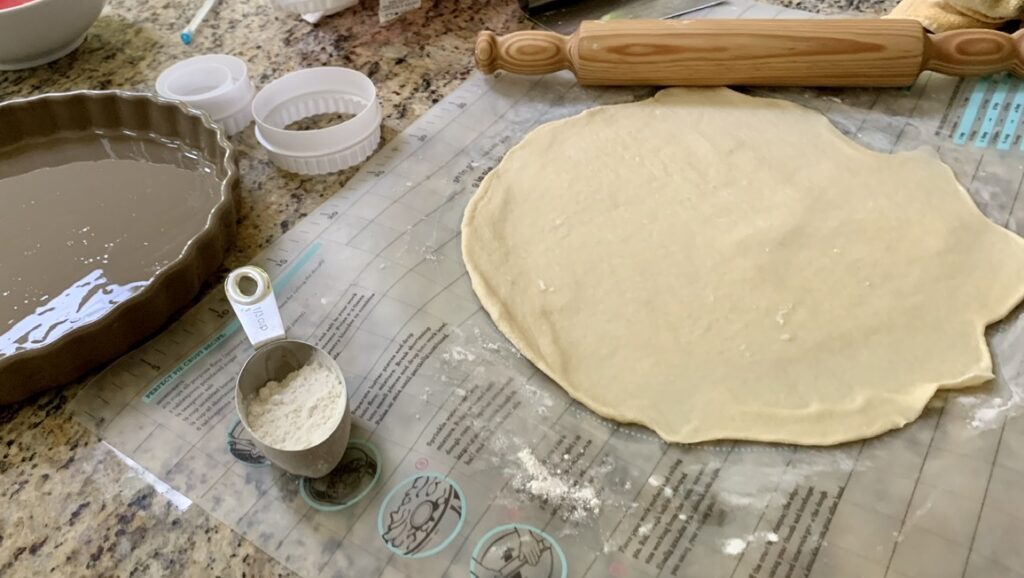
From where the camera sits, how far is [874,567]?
0.62 metres

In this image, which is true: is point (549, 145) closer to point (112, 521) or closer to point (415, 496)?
point (415, 496)

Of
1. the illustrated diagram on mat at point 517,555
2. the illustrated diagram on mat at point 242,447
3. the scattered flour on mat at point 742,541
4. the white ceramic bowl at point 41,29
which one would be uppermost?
the white ceramic bowl at point 41,29

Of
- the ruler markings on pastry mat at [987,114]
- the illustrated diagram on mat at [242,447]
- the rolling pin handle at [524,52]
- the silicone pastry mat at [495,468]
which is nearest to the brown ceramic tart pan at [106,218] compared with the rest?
the silicone pastry mat at [495,468]

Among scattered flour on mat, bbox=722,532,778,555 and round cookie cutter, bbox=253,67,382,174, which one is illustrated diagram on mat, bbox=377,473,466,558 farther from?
round cookie cutter, bbox=253,67,382,174

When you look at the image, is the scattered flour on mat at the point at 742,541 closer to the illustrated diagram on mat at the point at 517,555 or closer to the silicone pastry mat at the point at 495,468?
the silicone pastry mat at the point at 495,468

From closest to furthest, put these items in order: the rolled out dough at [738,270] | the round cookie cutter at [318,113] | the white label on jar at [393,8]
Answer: the rolled out dough at [738,270] < the round cookie cutter at [318,113] < the white label on jar at [393,8]

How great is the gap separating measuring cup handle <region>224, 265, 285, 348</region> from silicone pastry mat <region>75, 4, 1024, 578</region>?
0.21 feet

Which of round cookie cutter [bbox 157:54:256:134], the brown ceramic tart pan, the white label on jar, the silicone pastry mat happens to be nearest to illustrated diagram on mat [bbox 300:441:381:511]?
the silicone pastry mat

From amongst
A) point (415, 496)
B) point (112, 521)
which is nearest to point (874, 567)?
point (415, 496)

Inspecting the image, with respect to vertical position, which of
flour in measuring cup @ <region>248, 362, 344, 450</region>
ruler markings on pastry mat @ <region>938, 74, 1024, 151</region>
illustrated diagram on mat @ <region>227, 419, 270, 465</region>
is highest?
flour in measuring cup @ <region>248, 362, 344, 450</region>

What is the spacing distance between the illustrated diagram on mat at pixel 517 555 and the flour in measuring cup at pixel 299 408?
6.7 inches

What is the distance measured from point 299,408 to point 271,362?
0.06 m

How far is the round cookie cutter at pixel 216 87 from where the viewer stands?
1034mm

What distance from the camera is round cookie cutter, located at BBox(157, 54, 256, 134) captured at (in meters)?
1.03
